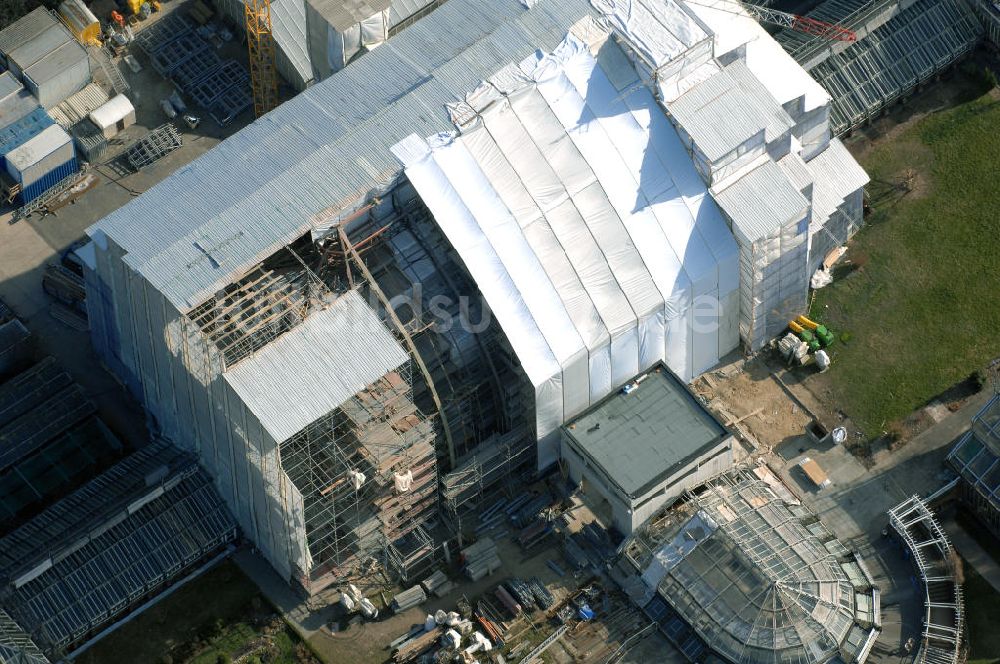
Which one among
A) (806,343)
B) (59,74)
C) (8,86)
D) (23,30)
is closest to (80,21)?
(23,30)

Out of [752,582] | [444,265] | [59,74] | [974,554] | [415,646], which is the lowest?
[974,554]

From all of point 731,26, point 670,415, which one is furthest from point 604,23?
point 670,415

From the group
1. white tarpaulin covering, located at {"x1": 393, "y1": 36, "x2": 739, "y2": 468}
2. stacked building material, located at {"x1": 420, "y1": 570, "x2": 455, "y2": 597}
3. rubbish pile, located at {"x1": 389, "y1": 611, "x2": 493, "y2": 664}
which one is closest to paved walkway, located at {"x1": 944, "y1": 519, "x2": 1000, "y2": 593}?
white tarpaulin covering, located at {"x1": 393, "y1": 36, "x2": 739, "y2": 468}

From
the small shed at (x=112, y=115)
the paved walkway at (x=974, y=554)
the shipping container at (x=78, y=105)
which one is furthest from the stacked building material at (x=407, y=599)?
the shipping container at (x=78, y=105)

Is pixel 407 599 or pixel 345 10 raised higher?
pixel 345 10

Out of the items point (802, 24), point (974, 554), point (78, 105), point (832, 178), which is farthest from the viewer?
point (78, 105)

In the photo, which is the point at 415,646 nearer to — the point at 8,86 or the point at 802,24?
the point at 802,24
